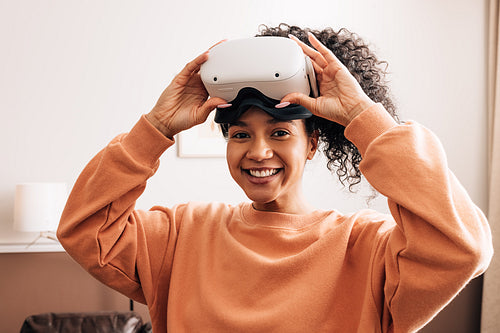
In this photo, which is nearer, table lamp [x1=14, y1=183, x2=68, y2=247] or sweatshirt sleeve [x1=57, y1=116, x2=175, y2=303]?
sweatshirt sleeve [x1=57, y1=116, x2=175, y2=303]

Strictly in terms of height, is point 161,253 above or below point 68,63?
below

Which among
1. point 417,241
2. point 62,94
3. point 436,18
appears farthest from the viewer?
point 436,18

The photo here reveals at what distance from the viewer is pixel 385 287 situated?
1.06 m

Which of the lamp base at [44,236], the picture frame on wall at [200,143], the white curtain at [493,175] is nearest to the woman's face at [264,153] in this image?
the picture frame on wall at [200,143]

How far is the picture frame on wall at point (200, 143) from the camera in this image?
338 cm

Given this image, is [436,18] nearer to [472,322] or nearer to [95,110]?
[472,322]

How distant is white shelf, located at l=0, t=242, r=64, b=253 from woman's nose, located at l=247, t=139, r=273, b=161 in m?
2.36

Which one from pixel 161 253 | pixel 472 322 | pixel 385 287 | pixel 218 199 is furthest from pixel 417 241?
pixel 472 322

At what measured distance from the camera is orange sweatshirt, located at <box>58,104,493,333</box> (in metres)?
0.98

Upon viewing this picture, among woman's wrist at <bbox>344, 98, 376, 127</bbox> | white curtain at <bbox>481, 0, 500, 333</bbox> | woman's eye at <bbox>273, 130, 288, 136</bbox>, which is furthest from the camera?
white curtain at <bbox>481, 0, 500, 333</bbox>

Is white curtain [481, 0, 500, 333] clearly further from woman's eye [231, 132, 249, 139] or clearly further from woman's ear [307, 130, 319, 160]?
woman's eye [231, 132, 249, 139]

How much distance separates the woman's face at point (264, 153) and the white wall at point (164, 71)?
2156 millimetres

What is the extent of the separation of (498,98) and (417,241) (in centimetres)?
284

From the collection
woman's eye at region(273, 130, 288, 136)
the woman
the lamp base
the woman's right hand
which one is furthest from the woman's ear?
the lamp base
